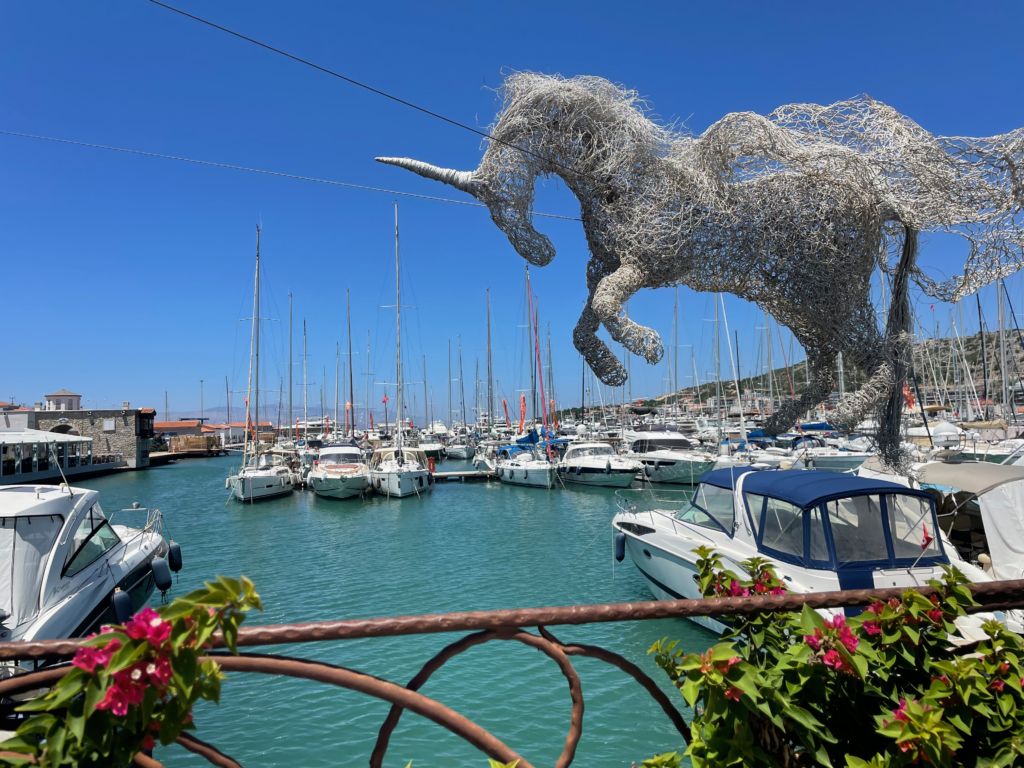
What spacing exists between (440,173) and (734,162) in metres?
2.38

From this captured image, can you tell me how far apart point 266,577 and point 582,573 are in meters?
6.46

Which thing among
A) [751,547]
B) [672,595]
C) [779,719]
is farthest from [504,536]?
[779,719]

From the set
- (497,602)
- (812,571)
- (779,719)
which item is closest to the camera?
(779,719)

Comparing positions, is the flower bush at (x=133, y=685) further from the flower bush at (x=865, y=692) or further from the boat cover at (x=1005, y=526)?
the boat cover at (x=1005, y=526)

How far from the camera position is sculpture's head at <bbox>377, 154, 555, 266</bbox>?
479 cm

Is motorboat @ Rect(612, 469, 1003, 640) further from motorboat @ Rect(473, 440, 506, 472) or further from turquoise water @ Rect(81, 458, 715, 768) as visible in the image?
motorboat @ Rect(473, 440, 506, 472)

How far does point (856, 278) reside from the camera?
5.06 metres

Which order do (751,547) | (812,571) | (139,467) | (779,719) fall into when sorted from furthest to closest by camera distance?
(139,467) < (751,547) < (812,571) < (779,719)

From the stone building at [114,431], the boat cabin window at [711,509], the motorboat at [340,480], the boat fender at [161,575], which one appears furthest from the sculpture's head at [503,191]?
the stone building at [114,431]

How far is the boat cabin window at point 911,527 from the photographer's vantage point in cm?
686

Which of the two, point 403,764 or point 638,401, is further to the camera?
point 638,401

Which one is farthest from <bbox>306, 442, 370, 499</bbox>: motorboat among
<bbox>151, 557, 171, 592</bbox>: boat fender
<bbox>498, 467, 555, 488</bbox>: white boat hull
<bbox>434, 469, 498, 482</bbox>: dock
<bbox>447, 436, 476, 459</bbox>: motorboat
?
<bbox>447, 436, 476, 459</bbox>: motorboat

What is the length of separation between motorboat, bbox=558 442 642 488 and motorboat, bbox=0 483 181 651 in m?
18.9

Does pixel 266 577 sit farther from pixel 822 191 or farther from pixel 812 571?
pixel 822 191
